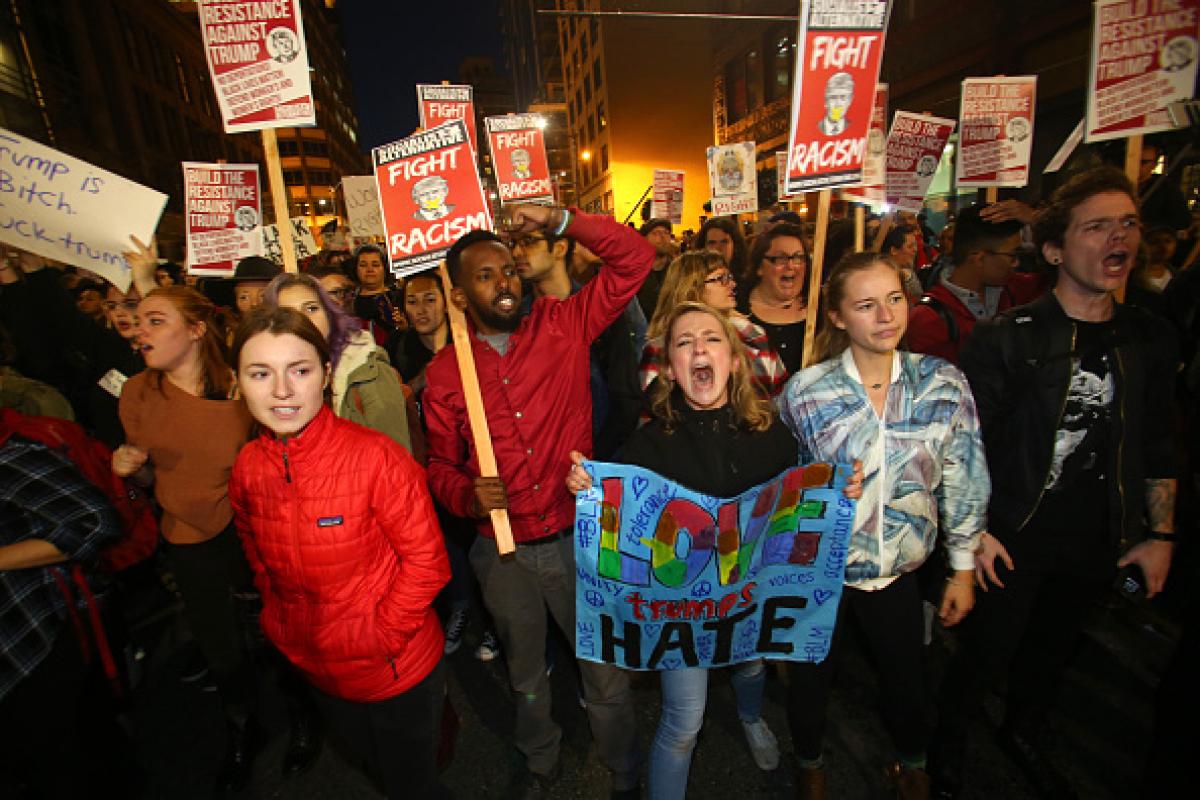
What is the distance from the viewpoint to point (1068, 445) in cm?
246

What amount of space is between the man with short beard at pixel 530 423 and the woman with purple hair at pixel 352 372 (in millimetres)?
456

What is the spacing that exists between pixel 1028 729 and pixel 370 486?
10.7 ft

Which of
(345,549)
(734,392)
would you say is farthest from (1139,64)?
(345,549)

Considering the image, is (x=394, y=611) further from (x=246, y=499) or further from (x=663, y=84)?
(x=663, y=84)

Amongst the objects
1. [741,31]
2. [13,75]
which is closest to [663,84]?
[741,31]

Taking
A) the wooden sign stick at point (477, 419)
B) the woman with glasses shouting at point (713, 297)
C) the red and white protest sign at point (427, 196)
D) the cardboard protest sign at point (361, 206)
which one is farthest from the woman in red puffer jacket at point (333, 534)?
the cardboard protest sign at point (361, 206)

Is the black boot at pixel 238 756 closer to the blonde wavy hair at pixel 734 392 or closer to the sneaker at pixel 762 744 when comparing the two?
the sneaker at pixel 762 744

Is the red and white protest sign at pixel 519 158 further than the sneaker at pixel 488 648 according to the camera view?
Yes

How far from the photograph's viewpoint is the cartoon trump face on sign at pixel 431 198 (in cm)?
288

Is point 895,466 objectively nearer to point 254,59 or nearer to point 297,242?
point 254,59

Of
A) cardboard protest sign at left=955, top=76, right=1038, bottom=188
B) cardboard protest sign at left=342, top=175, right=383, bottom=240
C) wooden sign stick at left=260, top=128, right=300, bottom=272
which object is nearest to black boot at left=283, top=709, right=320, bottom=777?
wooden sign stick at left=260, top=128, right=300, bottom=272

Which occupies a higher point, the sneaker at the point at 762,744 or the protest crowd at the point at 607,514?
the protest crowd at the point at 607,514

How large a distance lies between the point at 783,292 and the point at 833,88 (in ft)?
4.15

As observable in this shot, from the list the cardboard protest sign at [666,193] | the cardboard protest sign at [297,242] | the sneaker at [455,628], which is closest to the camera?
the sneaker at [455,628]
